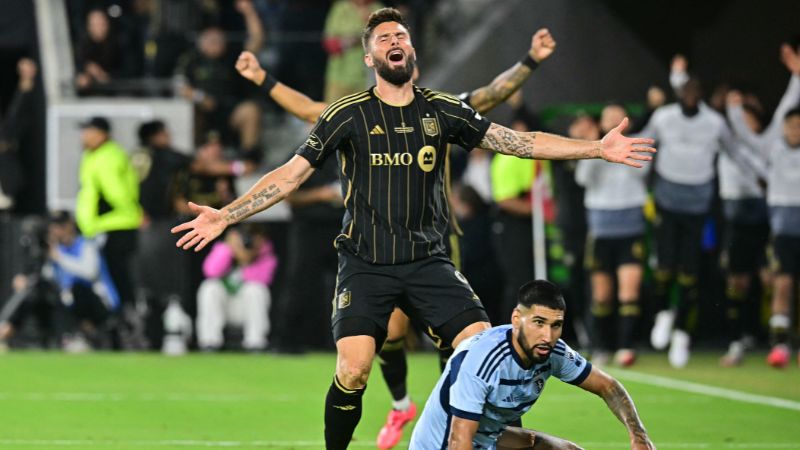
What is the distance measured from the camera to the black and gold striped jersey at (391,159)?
26.5 feet

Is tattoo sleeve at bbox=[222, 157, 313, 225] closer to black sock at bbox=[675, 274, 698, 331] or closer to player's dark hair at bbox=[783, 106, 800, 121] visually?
player's dark hair at bbox=[783, 106, 800, 121]

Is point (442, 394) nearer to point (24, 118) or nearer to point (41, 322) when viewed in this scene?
point (41, 322)

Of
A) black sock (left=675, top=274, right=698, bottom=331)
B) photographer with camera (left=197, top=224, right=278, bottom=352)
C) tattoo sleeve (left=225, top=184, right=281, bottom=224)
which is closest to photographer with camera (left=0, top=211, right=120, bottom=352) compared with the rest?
photographer with camera (left=197, top=224, right=278, bottom=352)

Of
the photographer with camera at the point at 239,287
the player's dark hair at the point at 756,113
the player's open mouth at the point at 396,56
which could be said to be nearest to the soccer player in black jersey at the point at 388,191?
the player's open mouth at the point at 396,56

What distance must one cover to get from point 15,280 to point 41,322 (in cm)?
55

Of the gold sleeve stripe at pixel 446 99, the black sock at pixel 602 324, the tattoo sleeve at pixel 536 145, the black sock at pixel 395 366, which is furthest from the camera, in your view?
the black sock at pixel 602 324

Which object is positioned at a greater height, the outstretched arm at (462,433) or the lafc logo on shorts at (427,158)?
the lafc logo on shorts at (427,158)

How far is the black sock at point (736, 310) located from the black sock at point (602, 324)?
120 centimetres

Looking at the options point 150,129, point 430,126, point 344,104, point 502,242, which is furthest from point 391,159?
point 150,129

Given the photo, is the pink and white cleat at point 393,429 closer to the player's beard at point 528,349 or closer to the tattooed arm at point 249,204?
the tattooed arm at point 249,204

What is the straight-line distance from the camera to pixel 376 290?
8.13 m

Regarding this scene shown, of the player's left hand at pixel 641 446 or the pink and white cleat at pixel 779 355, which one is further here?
the pink and white cleat at pixel 779 355

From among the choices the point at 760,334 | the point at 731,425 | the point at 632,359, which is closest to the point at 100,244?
the point at 632,359

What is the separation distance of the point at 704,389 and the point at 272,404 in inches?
142
